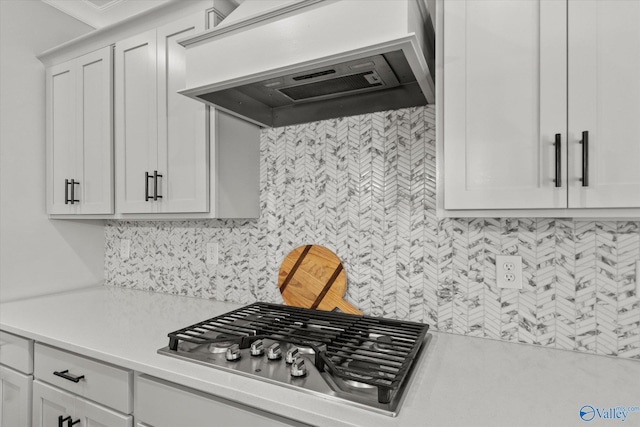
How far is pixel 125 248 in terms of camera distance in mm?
2305

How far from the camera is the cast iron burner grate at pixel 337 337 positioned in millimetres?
933

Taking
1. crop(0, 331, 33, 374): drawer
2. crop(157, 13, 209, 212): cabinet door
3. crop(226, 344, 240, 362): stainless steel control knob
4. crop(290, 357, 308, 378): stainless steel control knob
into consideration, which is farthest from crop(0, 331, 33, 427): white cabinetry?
crop(290, 357, 308, 378): stainless steel control knob

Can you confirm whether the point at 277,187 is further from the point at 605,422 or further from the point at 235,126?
the point at 605,422

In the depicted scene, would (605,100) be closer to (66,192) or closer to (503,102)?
(503,102)

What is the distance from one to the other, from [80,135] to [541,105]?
2.19 meters

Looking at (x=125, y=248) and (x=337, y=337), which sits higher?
(x=125, y=248)

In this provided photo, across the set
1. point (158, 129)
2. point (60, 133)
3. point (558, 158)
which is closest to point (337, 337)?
point (558, 158)

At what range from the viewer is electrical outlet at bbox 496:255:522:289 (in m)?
1.29

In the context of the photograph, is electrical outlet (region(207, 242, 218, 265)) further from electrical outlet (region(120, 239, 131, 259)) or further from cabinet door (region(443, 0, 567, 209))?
cabinet door (region(443, 0, 567, 209))

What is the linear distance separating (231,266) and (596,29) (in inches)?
67.4

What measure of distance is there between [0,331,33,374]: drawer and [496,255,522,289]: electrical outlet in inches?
73.4

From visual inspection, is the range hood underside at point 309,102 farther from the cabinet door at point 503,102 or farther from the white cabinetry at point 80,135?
the white cabinetry at point 80,135

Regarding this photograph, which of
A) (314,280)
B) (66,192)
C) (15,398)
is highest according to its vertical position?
(66,192)

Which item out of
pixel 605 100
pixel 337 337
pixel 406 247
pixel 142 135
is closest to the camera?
pixel 605 100
